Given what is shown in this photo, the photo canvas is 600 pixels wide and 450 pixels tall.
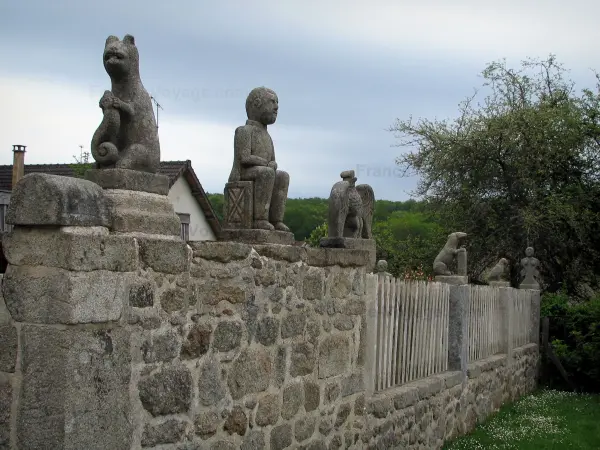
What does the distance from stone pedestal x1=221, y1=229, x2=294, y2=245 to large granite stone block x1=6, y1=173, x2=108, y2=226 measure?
188 cm

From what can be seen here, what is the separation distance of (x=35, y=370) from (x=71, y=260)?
21.1 inches

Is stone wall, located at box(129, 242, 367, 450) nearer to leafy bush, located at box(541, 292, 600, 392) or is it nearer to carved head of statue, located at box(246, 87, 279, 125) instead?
carved head of statue, located at box(246, 87, 279, 125)

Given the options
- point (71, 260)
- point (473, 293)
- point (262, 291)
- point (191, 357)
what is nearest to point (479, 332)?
point (473, 293)

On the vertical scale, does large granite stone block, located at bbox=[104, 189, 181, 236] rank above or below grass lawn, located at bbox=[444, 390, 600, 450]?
above

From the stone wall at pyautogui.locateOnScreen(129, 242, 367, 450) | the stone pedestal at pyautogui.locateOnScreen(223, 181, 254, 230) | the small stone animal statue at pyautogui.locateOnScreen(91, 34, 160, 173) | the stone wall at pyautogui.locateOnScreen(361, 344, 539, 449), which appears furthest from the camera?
the stone wall at pyautogui.locateOnScreen(361, 344, 539, 449)

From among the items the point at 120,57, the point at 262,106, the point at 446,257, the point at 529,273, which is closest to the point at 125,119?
the point at 120,57

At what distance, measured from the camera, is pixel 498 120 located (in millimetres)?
20875

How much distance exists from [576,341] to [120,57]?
1277cm

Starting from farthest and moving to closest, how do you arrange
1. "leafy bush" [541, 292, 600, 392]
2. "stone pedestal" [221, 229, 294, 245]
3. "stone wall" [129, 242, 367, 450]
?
1. "leafy bush" [541, 292, 600, 392]
2. "stone pedestal" [221, 229, 294, 245]
3. "stone wall" [129, 242, 367, 450]

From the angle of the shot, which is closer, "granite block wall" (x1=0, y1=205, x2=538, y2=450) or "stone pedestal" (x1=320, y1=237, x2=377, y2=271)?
"granite block wall" (x1=0, y1=205, x2=538, y2=450)

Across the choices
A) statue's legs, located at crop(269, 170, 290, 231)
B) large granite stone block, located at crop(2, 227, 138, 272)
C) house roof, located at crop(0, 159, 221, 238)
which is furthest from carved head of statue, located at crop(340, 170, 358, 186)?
house roof, located at crop(0, 159, 221, 238)

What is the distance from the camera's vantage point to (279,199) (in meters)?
5.81

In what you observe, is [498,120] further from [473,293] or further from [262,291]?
[262,291]

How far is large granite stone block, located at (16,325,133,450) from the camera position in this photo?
341 cm
